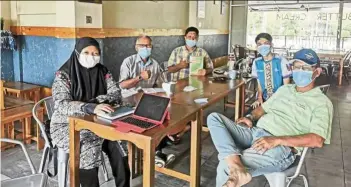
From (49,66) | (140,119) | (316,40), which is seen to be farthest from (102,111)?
(316,40)

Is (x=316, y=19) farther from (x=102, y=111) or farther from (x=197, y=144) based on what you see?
(x=102, y=111)

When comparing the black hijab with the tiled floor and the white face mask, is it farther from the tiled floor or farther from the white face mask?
the tiled floor

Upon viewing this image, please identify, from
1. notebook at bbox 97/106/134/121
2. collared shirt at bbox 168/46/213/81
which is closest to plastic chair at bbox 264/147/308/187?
notebook at bbox 97/106/134/121

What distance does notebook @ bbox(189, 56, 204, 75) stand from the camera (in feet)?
9.09

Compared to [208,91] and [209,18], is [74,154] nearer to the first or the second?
[208,91]

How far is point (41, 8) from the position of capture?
95 cm

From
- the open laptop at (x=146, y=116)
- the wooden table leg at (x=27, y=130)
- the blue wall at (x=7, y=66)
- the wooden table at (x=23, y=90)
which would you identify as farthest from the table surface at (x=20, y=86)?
the open laptop at (x=146, y=116)

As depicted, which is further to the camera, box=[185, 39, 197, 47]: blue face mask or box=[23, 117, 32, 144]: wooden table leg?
box=[185, 39, 197, 47]: blue face mask

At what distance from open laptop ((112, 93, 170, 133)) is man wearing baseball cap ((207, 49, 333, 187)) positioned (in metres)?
0.29

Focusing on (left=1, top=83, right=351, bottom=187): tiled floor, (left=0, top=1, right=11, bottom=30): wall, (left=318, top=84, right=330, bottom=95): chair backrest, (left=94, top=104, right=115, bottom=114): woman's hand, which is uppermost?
(left=0, top=1, right=11, bottom=30): wall

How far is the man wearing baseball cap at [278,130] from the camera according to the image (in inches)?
55.6

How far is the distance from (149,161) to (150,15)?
115 inches

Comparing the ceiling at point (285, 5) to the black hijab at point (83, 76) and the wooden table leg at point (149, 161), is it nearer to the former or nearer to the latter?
the black hijab at point (83, 76)

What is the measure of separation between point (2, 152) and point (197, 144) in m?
1.58
